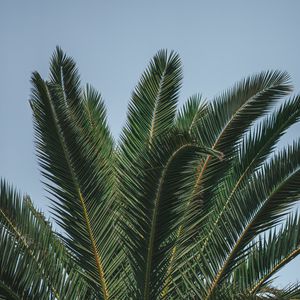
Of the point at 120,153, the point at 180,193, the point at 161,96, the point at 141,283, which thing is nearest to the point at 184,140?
the point at 180,193

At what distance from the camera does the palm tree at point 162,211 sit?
24.9 ft

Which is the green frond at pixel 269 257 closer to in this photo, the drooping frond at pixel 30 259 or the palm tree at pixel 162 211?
the palm tree at pixel 162 211

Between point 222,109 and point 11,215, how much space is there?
9.37 feet

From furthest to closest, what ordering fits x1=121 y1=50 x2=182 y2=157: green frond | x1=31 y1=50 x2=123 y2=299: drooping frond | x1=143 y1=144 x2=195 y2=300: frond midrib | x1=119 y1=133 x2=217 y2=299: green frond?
x1=121 y1=50 x2=182 y2=157: green frond → x1=31 y1=50 x2=123 y2=299: drooping frond → x1=143 y1=144 x2=195 y2=300: frond midrib → x1=119 y1=133 x2=217 y2=299: green frond

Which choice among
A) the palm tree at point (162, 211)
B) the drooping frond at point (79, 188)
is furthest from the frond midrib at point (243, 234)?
the drooping frond at point (79, 188)

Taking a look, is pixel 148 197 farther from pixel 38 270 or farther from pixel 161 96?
pixel 161 96

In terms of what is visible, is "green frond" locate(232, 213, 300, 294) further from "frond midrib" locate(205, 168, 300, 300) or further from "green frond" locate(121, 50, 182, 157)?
"green frond" locate(121, 50, 182, 157)

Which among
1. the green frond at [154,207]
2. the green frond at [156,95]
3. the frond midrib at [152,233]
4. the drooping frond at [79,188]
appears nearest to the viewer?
the green frond at [154,207]

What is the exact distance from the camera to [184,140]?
695 cm

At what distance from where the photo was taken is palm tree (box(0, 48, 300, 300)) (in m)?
7.58

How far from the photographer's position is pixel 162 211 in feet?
24.8

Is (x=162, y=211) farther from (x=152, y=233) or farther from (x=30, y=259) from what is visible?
(x=30, y=259)


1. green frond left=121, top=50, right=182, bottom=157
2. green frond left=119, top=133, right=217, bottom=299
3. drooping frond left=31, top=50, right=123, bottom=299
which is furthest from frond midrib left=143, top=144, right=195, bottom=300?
green frond left=121, top=50, right=182, bottom=157

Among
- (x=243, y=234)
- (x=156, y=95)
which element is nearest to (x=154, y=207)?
(x=243, y=234)
